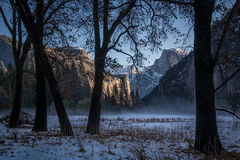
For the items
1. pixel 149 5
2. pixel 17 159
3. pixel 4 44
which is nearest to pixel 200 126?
pixel 17 159

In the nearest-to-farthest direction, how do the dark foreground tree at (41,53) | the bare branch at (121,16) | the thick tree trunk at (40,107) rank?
the dark foreground tree at (41,53) < the bare branch at (121,16) < the thick tree trunk at (40,107)

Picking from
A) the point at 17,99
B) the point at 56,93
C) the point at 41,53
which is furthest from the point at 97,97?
the point at 17,99

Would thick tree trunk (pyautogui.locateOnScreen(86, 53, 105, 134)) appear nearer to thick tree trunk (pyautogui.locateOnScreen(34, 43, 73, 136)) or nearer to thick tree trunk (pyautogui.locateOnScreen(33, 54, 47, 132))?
thick tree trunk (pyautogui.locateOnScreen(34, 43, 73, 136))

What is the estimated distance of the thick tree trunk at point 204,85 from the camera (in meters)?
4.45

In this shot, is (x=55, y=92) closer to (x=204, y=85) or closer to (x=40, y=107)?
(x=40, y=107)

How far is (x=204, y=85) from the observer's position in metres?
4.57

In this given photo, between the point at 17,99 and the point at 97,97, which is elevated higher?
the point at 97,97

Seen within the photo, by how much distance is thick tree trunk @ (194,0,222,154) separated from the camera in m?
4.45

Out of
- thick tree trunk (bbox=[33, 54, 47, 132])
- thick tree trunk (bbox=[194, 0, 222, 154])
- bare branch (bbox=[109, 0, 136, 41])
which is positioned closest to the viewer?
thick tree trunk (bbox=[194, 0, 222, 154])

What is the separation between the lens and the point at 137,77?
8.77 m

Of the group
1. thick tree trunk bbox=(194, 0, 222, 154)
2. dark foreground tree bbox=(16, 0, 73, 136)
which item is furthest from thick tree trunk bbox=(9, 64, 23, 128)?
thick tree trunk bbox=(194, 0, 222, 154)

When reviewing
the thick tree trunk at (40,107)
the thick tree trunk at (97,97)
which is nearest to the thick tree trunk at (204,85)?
the thick tree trunk at (97,97)

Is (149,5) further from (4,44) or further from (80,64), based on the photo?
(4,44)

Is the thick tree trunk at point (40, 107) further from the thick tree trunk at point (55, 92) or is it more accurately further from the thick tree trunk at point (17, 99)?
the thick tree trunk at point (17, 99)
